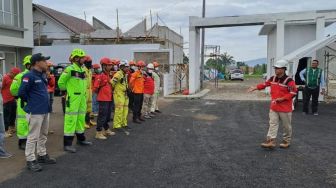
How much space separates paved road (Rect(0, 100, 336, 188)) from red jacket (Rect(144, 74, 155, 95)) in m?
1.69

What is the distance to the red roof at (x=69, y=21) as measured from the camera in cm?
3562

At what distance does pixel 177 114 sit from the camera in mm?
14023

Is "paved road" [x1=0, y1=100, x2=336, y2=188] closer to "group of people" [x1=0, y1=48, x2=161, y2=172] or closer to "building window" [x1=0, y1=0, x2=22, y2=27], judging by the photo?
"group of people" [x1=0, y1=48, x2=161, y2=172]

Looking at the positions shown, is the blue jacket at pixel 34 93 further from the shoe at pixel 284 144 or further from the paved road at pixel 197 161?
the shoe at pixel 284 144

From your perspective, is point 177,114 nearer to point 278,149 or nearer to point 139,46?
point 278,149

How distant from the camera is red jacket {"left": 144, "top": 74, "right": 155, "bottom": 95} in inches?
492

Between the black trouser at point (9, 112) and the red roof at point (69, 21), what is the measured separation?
2682 centimetres

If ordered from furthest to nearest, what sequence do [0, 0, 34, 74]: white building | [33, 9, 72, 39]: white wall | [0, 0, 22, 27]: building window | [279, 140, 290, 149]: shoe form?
1. [33, 9, 72, 39]: white wall
2. [0, 0, 34, 74]: white building
3. [0, 0, 22, 27]: building window
4. [279, 140, 290, 149]: shoe

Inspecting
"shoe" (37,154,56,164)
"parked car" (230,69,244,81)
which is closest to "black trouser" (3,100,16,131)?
"shoe" (37,154,56,164)

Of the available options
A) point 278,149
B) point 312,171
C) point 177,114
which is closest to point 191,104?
point 177,114

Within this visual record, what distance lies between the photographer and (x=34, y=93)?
6.49 metres

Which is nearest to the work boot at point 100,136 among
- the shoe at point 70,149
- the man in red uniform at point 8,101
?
the shoe at point 70,149

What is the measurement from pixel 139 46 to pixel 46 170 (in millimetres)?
21516

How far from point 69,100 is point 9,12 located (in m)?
19.4
